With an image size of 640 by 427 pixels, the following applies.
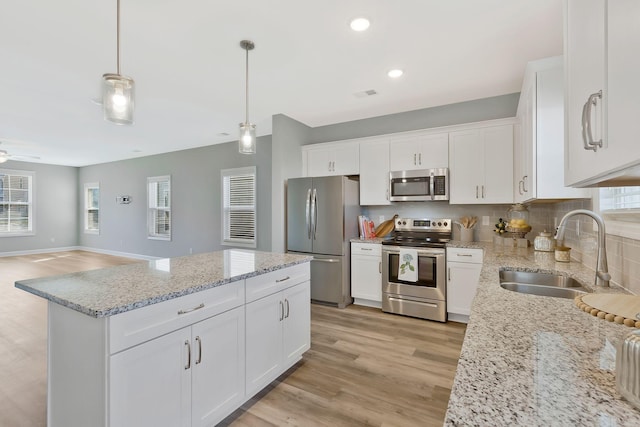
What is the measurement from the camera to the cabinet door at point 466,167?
11.5 ft

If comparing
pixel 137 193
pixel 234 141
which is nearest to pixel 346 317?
pixel 234 141

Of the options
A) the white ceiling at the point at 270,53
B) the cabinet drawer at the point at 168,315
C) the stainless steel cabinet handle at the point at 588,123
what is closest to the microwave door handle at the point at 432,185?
the white ceiling at the point at 270,53

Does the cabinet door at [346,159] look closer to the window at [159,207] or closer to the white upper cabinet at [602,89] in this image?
the white upper cabinet at [602,89]

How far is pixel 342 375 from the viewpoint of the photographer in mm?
2367

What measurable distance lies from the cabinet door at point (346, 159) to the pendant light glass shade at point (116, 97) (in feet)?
9.86

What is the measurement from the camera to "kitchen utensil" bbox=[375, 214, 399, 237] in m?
4.24

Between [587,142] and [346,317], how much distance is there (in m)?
3.17

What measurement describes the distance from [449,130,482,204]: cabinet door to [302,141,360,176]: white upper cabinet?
48.9 inches

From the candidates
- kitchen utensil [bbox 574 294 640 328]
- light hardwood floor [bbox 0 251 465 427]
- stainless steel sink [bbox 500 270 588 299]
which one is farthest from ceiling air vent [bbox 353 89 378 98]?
kitchen utensil [bbox 574 294 640 328]

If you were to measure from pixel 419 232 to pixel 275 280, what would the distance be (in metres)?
2.52

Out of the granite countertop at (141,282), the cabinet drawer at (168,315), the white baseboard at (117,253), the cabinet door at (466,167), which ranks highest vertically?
the cabinet door at (466,167)

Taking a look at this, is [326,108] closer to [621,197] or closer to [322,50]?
[322,50]

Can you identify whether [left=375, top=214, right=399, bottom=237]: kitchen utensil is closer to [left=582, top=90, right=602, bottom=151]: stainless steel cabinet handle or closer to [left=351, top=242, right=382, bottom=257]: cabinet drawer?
[left=351, top=242, right=382, bottom=257]: cabinet drawer

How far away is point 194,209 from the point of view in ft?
21.7
